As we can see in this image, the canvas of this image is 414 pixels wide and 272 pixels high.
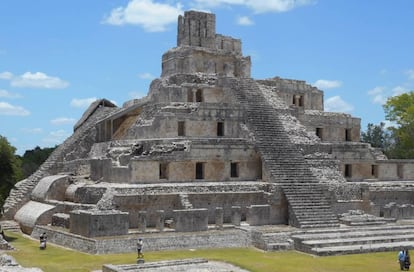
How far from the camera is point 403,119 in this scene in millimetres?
51031

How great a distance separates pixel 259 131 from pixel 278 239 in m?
7.29

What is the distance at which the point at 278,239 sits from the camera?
25094 millimetres

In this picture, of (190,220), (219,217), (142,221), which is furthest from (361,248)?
(142,221)

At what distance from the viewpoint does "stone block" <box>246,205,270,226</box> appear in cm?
2756

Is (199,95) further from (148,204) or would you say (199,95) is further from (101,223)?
(101,223)

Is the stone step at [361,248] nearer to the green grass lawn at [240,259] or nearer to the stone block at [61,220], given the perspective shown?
the green grass lawn at [240,259]

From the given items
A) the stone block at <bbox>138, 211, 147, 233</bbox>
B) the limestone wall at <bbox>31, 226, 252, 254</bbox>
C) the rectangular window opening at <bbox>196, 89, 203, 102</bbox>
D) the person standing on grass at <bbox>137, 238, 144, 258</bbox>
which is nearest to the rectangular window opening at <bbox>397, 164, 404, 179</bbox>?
the rectangular window opening at <bbox>196, 89, 203, 102</bbox>

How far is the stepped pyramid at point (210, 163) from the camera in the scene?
26672 millimetres

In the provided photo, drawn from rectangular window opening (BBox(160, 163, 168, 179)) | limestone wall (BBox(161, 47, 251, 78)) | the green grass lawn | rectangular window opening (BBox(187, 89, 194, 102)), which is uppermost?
limestone wall (BBox(161, 47, 251, 78))

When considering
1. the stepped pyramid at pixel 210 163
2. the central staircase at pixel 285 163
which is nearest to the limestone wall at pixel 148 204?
the stepped pyramid at pixel 210 163

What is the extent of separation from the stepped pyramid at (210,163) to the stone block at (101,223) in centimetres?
4

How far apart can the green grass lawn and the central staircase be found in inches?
139

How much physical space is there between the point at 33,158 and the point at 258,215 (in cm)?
4403

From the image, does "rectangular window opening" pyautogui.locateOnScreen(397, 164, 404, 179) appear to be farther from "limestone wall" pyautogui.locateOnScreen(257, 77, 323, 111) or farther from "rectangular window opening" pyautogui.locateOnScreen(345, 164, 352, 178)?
"limestone wall" pyautogui.locateOnScreen(257, 77, 323, 111)
